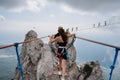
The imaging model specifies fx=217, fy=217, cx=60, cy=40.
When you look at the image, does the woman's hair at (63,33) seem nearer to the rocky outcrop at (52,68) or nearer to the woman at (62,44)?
the woman at (62,44)

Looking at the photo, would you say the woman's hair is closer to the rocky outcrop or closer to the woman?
the woman

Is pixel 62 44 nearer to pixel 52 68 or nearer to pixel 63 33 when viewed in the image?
pixel 63 33

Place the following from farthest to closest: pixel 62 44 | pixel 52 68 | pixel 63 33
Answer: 1. pixel 52 68
2. pixel 62 44
3. pixel 63 33

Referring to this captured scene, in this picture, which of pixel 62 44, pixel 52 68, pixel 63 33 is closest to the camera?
pixel 63 33

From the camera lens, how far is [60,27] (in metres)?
12.8

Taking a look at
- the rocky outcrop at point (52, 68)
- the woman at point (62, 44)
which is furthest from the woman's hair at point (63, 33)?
the rocky outcrop at point (52, 68)

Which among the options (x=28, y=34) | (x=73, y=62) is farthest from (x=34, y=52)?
(x=73, y=62)

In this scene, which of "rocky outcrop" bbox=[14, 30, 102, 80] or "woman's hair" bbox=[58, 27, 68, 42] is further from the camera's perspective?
"rocky outcrop" bbox=[14, 30, 102, 80]

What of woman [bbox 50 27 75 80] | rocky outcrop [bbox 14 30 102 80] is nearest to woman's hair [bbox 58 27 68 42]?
woman [bbox 50 27 75 80]

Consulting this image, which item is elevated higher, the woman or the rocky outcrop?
the woman

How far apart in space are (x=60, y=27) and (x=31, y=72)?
10688 cm

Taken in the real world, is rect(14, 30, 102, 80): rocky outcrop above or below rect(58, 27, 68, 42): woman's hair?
below

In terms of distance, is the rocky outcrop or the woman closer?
the woman

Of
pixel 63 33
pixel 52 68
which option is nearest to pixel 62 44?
pixel 63 33
